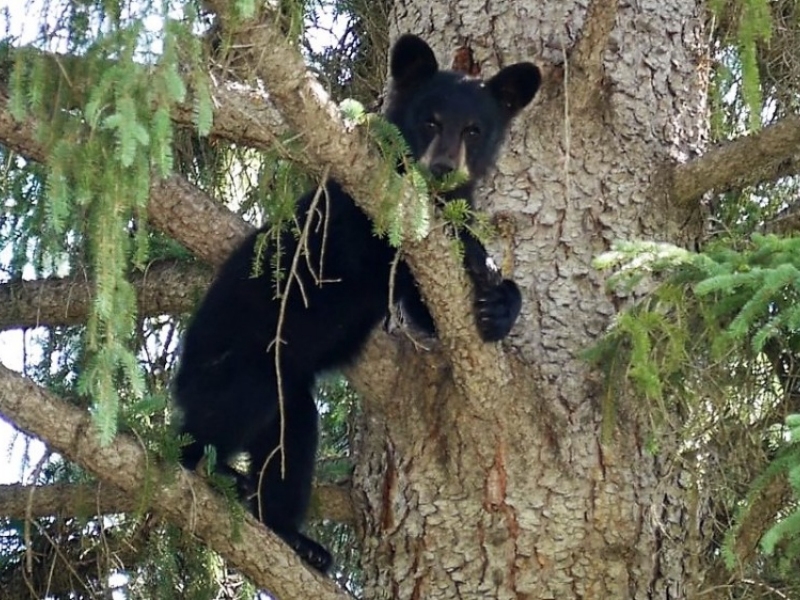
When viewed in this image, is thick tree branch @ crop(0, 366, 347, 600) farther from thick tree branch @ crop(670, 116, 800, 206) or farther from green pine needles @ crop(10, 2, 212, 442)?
thick tree branch @ crop(670, 116, 800, 206)

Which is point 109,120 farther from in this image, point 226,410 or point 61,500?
point 226,410

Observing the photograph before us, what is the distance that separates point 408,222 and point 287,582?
3.91 ft

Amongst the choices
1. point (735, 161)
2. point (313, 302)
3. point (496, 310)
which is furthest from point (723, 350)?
point (313, 302)

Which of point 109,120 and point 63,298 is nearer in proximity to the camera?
point 109,120

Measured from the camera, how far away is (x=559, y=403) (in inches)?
173

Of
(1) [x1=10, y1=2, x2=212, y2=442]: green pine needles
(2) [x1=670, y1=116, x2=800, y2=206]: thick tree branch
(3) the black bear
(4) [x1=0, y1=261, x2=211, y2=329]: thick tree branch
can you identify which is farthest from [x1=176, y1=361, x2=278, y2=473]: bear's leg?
(1) [x1=10, y1=2, x2=212, y2=442]: green pine needles

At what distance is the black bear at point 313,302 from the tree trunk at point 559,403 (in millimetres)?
203

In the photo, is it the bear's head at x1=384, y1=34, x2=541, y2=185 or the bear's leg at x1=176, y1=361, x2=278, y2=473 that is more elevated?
the bear's head at x1=384, y1=34, x2=541, y2=185

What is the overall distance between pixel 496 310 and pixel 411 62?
1307mm

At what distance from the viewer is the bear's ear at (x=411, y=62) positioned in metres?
4.90

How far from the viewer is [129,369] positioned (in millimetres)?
2922

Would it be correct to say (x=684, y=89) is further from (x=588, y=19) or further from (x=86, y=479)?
(x=86, y=479)

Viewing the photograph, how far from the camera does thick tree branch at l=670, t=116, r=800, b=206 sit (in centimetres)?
424

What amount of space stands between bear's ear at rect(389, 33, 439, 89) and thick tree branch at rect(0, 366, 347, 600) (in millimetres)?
1887
